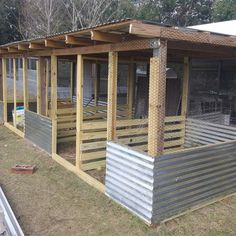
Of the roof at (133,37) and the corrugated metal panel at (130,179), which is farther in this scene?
the corrugated metal panel at (130,179)

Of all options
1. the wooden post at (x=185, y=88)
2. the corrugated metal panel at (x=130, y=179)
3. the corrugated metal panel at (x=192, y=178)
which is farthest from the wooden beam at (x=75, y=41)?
the wooden post at (x=185, y=88)

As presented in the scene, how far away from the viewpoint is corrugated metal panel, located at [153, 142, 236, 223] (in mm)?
4094

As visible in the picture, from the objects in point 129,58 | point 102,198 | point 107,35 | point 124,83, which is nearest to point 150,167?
point 102,198

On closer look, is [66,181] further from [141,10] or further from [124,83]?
[141,10]

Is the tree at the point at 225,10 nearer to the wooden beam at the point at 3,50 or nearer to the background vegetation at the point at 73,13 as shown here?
the background vegetation at the point at 73,13

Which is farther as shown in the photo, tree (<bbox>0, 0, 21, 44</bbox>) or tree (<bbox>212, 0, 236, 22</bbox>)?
tree (<bbox>0, 0, 21, 44</bbox>)

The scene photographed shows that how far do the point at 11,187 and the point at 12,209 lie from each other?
2.84 ft

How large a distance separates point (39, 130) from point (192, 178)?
4232mm

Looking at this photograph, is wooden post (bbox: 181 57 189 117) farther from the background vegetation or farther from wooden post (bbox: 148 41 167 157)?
the background vegetation

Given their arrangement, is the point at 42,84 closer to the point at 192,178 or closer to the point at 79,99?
the point at 79,99

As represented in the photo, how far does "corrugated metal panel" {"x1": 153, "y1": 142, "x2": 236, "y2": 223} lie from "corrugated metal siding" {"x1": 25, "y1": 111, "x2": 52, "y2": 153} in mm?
3502

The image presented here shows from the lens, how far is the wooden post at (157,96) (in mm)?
3834

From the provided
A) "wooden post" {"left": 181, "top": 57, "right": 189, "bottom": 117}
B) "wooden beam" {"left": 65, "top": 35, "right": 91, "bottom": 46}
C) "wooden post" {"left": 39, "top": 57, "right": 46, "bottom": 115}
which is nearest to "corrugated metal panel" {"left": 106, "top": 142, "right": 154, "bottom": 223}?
"wooden beam" {"left": 65, "top": 35, "right": 91, "bottom": 46}

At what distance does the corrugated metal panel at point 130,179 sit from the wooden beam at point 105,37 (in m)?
1.46
